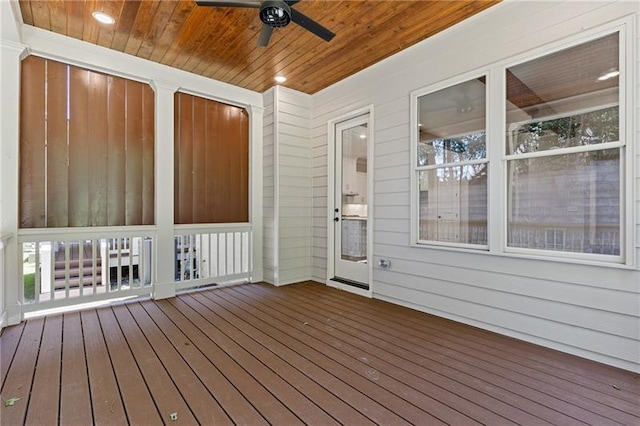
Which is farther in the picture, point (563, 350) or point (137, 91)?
point (137, 91)

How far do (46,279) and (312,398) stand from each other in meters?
3.23

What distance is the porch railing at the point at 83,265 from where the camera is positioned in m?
3.03

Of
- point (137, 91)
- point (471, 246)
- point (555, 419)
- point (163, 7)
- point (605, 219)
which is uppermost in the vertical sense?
point (163, 7)

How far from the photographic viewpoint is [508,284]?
8.56 feet

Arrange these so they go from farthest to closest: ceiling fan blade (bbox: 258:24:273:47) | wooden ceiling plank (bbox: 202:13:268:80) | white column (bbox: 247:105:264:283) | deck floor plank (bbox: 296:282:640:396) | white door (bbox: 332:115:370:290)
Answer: white column (bbox: 247:105:264:283) → white door (bbox: 332:115:370:290) → wooden ceiling plank (bbox: 202:13:268:80) → ceiling fan blade (bbox: 258:24:273:47) → deck floor plank (bbox: 296:282:640:396)

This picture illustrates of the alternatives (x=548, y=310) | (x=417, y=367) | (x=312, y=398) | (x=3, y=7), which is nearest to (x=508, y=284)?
(x=548, y=310)

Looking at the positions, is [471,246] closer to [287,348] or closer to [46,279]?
[287,348]

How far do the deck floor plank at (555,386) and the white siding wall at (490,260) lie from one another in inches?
9.8

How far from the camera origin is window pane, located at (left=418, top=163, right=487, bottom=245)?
285 centimetres

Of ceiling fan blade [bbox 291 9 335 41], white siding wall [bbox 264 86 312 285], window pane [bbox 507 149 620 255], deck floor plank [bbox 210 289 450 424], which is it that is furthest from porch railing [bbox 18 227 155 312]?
window pane [bbox 507 149 620 255]

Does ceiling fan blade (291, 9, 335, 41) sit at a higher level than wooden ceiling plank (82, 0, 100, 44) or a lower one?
lower

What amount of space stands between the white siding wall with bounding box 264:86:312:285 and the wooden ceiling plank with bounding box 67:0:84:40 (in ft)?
7.35

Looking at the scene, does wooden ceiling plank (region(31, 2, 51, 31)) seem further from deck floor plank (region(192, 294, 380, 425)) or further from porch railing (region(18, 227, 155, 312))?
deck floor plank (region(192, 294, 380, 425))

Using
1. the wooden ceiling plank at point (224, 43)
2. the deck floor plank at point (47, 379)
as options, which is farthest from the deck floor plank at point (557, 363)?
the wooden ceiling plank at point (224, 43)
